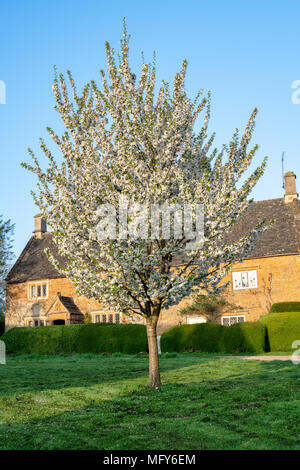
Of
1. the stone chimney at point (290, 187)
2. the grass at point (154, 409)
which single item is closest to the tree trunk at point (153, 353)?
the grass at point (154, 409)

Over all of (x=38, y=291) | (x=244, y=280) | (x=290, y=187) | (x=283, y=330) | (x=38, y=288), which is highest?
(x=290, y=187)

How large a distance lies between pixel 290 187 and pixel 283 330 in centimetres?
1464

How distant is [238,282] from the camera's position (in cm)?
3362

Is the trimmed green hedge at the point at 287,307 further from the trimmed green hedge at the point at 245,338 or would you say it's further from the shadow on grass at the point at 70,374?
the shadow on grass at the point at 70,374

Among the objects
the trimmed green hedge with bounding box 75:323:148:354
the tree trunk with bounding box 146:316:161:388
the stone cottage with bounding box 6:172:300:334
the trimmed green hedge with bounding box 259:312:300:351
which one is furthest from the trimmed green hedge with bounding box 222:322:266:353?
the tree trunk with bounding box 146:316:161:388

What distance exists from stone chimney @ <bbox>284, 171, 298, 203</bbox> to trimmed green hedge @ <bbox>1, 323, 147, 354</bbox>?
52.8 ft

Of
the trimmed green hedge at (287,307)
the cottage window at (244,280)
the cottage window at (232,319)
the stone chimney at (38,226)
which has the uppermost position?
the stone chimney at (38,226)

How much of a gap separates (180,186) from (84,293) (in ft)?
A: 13.3

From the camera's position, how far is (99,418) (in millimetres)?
9391

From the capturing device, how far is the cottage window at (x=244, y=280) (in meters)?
33.2

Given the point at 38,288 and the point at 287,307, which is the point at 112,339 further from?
the point at 38,288

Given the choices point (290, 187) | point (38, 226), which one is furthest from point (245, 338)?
point (38, 226)

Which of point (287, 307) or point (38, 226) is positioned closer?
point (287, 307)

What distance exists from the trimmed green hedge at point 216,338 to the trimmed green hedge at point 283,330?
0.56 metres
